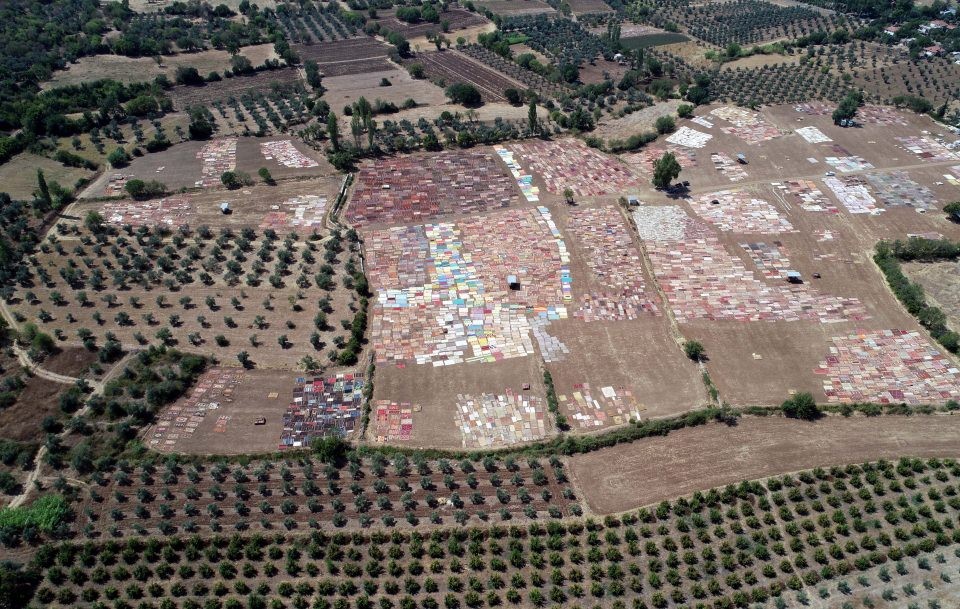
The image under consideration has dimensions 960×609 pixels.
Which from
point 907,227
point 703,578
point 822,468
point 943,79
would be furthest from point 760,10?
point 703,578

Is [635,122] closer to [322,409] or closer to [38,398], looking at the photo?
[322,409]

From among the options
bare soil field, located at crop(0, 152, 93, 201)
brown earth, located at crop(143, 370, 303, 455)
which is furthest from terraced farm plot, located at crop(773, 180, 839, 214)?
bare soil field, located at crop(0, 152, 93, 201)

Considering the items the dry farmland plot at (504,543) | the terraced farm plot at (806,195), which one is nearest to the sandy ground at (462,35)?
the terraced farm plot at (806,195)

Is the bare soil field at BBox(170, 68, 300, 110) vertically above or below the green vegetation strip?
above

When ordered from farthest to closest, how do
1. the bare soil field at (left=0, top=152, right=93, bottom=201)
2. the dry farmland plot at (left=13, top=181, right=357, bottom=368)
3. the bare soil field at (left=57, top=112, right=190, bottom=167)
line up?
the bare soil field at (left=57, top=112, right=190, bottom=167), the bare soil field at (left=0, top=152, right=93, bottom=201), the dry farmland plot at (left=13, top=181, right=357, bottom=368)

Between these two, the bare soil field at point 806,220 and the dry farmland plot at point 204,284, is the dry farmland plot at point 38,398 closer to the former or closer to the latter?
the dry farmland plot at point 204,284

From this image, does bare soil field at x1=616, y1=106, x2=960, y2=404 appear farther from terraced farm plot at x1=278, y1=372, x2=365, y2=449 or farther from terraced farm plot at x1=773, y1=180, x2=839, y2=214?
terraced farm plot at x1=278, y1=372, x2=365, y2=449
